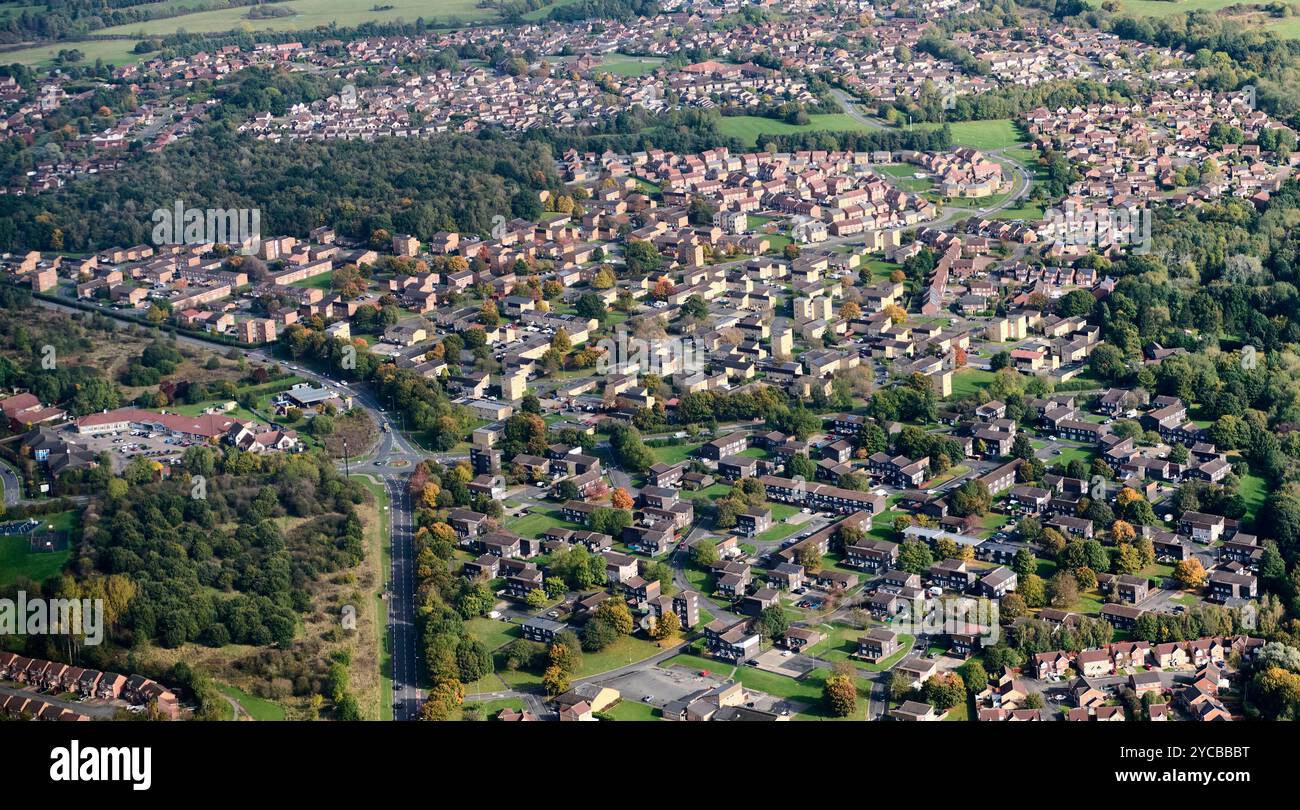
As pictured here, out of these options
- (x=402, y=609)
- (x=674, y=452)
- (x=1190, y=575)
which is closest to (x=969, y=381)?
(x=674, y=452)

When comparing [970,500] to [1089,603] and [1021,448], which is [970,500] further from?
[1089,603]

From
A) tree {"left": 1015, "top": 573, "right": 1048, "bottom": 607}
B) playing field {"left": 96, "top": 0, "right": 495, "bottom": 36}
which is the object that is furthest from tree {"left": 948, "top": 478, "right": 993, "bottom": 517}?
playing field {"left": 96, "top": 0, "right": 495, "bottom": 36}

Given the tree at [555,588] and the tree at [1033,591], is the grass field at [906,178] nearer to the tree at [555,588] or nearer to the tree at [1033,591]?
the tree at [1033,591]

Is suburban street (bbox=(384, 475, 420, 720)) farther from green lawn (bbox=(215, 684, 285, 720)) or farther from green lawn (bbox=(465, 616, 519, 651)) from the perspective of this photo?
green lawn (bbox=(215, 684, 285, 720))

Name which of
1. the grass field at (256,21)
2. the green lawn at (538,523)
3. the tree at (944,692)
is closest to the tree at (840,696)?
the tree at (944,692)
